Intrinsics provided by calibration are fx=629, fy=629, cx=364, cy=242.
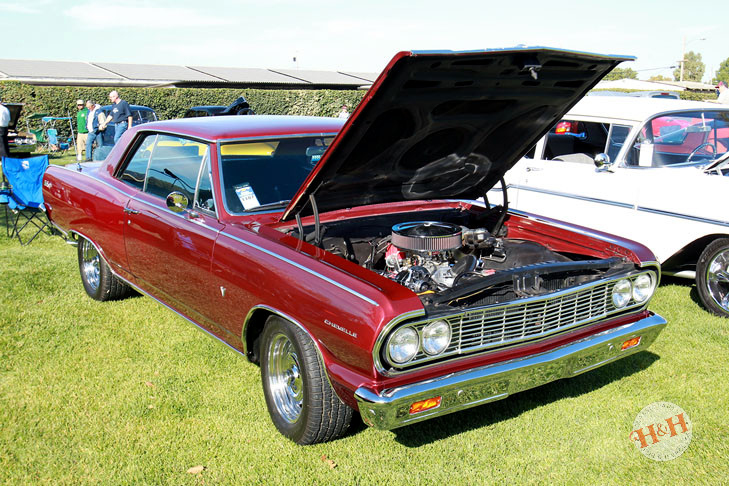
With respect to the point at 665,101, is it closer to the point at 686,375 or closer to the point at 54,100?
the point at 686,375

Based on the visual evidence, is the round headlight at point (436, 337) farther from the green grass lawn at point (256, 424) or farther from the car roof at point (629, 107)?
the car roof at point (629, 107)

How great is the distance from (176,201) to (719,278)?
A: 421 cm

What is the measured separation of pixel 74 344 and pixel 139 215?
110 cm

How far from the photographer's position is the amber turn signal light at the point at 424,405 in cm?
269

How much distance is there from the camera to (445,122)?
11.7ft

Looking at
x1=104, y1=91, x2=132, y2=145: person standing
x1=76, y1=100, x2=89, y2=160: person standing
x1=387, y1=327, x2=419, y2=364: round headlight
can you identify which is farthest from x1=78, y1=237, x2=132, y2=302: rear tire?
x1=76, y1=100, x2=89, y2=160: person standing

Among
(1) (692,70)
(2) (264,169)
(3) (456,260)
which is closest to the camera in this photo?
→ (3) (456,260)

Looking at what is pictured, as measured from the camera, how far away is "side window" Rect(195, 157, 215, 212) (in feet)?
12.7

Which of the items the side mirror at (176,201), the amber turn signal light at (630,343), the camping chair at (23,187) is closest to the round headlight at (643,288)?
the amber turn signal light at (630,343)

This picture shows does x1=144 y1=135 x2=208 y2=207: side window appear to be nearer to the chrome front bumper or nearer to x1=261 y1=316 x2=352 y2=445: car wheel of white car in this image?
x1=261 y1=316 x2=352 y2=445: car wheel of white car

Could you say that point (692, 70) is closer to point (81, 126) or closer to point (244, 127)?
point (81, 126)

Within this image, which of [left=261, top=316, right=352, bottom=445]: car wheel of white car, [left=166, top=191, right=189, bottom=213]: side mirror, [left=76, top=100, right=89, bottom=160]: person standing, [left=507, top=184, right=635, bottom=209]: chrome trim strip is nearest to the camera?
[left=261, top=316, right=352, bottom=445]: car wheel of white car

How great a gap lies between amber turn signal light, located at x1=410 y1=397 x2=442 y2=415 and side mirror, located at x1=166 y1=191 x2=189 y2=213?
1.95m

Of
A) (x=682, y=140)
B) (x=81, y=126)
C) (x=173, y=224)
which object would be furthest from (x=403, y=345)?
(x=81, y=126)
